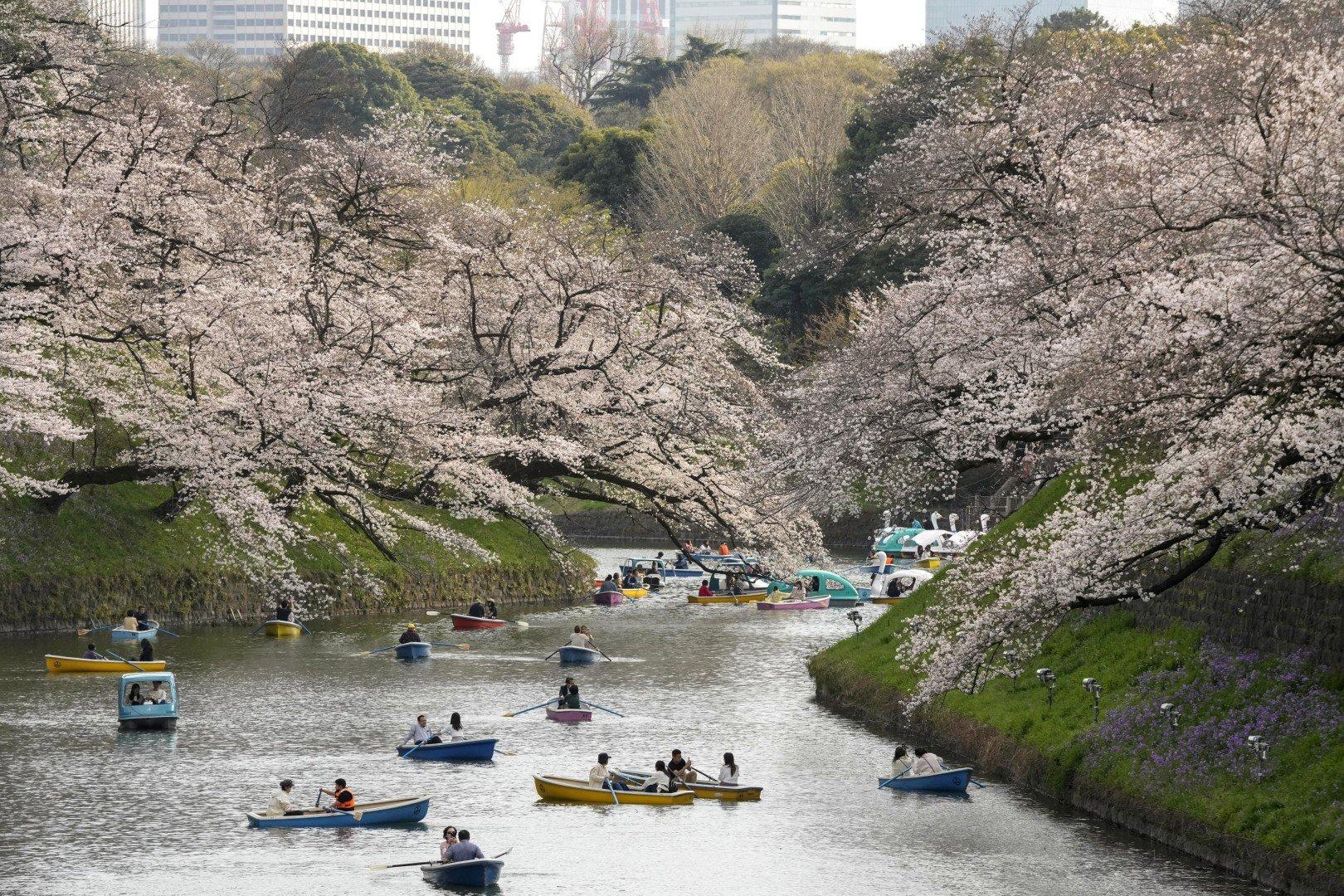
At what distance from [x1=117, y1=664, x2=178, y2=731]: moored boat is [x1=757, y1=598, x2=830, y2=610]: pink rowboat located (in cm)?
3296

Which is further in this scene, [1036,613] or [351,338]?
[351,338]

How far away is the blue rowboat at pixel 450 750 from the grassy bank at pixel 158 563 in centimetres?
1918

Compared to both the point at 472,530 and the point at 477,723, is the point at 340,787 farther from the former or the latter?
the point at 472,530

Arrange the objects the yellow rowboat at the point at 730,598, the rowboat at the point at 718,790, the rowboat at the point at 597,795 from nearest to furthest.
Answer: the rowboat at the point at 597,795
the rowboat at the point at 718,790
the yellow rowboat at the point at 730,598

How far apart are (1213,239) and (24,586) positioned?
123ft

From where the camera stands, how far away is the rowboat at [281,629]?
50.4 m

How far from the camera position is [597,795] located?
3000cm

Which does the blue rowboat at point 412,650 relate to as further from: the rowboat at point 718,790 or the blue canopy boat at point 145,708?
the rowboat at point 718,790

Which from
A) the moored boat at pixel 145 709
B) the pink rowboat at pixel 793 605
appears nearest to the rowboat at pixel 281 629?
the moored boat at pixel 145 709

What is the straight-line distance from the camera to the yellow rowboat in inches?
2662

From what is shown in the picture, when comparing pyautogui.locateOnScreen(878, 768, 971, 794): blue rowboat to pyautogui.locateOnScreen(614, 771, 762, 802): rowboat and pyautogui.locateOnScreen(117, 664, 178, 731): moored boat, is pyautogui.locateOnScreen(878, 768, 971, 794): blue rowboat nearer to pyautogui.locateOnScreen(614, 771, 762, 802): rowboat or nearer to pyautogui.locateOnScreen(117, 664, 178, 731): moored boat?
pyautogui.locateOnScreen(614, 771, 762, 802): rowboat

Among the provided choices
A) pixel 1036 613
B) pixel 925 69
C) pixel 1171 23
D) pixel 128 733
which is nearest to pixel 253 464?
pixel 128 733

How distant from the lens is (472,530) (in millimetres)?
63625

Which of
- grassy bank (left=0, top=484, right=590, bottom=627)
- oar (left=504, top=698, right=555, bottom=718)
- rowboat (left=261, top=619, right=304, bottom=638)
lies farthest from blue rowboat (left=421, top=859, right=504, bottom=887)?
grassy bank (left=0, top=484, right=590, bottom=627)
